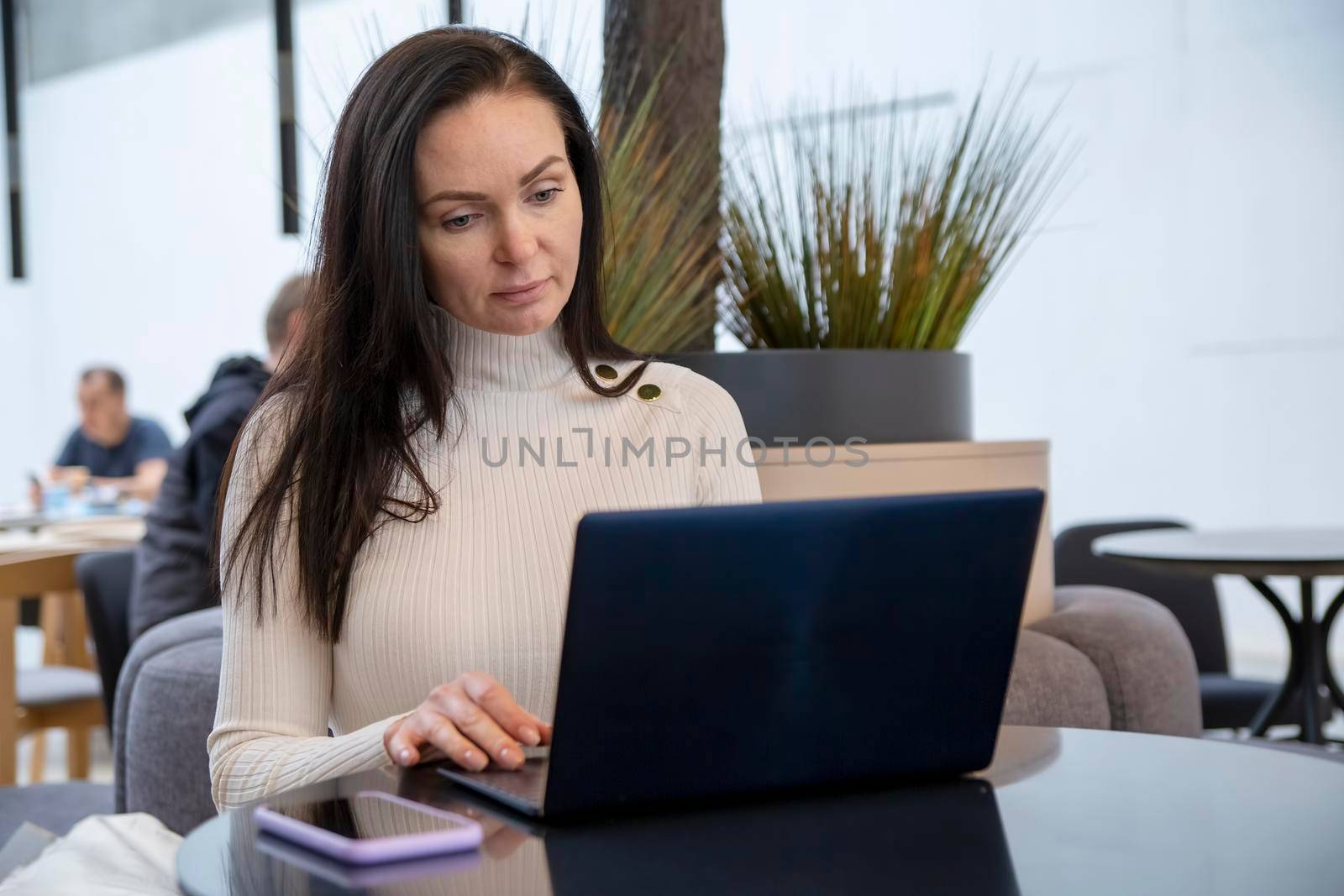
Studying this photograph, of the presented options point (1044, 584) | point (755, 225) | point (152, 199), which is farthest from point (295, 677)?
point (152, 199)

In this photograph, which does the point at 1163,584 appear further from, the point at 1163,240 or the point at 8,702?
the point at 1163,240

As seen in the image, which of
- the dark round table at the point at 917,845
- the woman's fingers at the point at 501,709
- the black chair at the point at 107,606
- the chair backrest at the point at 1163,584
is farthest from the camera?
the chair backrest at the point at 1163,584

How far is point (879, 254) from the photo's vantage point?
7.08 feet

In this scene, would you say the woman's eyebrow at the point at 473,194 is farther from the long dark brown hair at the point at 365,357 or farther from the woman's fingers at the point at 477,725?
the woman's fingers at the point at 477,725

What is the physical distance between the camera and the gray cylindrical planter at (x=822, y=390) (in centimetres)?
204

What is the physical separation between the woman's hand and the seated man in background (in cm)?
182

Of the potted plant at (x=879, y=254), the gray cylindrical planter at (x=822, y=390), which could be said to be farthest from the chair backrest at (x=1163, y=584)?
the gray cylindrical planter at (x=822, y=390)

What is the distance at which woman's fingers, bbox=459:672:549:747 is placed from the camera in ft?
3.10

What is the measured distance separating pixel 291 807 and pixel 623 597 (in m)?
0.27

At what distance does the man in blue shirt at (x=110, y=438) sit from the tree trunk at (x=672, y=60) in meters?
4.14

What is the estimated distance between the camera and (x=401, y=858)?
747mm

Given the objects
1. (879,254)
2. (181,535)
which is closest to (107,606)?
(181,535)

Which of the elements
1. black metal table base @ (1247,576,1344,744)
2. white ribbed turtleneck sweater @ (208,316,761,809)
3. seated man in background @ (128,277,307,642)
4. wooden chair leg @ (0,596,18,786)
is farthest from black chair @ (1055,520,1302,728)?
wooden chair leg @ (0,596,18,786)

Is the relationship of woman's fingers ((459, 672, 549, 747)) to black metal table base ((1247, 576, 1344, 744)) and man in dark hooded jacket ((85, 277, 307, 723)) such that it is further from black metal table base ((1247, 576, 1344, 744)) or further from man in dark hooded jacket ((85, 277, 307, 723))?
black metal table base ((1247, 576, 1344, 744))
